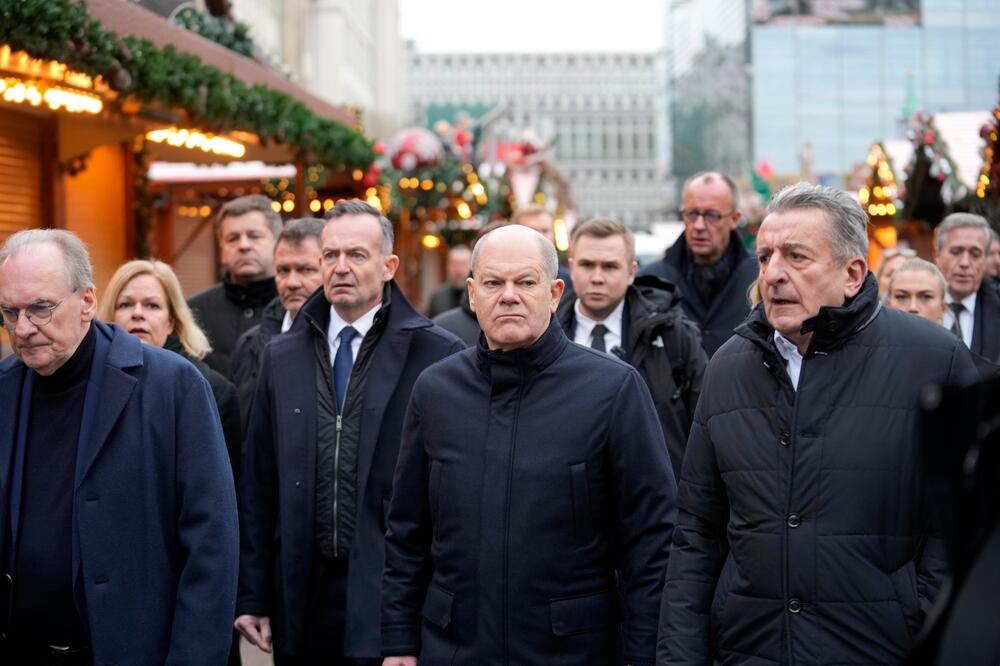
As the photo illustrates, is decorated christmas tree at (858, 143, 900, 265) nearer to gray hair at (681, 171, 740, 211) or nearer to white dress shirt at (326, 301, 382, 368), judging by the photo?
gray hair at (681, 171, 740, 211)

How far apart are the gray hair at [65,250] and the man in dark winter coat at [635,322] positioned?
113 inches

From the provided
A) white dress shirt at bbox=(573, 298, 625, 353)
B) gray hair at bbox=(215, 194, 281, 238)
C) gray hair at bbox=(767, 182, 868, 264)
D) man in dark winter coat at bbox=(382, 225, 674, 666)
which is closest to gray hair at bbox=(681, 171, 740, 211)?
white dress shirt at bbox=(573, 298, 625, 353)

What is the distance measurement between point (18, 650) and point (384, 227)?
2320 mm

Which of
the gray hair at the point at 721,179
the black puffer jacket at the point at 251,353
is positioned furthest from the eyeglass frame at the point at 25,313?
the gray hair at the point at 721,179

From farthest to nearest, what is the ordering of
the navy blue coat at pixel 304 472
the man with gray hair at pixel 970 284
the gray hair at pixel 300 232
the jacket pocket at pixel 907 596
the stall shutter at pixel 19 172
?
1. the stall shutter at pixel 19 172
2. the man with gray hair at pixel 970 284
3. the gray hair at pixel 300 232
4. the navy blue coat at pixel 304 472
5. the jacket pocket at pixel 907 596

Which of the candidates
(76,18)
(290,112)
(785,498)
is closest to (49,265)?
(785,498)

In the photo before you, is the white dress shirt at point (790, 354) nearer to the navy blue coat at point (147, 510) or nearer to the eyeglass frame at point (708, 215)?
the navy blue coat at point (147, 510)

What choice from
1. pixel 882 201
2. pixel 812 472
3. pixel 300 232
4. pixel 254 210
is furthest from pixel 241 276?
pixel 882 201

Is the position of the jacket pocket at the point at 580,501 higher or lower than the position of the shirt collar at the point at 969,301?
lower

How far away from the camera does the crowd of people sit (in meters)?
3.55

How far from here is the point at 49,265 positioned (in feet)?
13.4

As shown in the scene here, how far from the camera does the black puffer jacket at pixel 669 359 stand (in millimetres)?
6293

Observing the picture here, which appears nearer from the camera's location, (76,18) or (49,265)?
(49,265)

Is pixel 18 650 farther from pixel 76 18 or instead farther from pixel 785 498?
pixel 76 18
